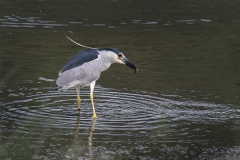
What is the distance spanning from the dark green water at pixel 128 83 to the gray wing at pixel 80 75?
17.1 inches

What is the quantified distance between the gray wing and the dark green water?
434 millimetres

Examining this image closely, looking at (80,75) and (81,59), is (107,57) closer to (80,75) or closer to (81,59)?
(81,59)

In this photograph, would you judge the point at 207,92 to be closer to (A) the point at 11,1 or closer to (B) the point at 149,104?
(B) the point at 149,104

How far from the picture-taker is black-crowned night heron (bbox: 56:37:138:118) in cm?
869

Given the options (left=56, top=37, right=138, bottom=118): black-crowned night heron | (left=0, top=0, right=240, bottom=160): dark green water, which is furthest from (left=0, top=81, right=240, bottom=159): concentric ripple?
(left=56, top=37, right=138, bottom=118): black-crowned night heron

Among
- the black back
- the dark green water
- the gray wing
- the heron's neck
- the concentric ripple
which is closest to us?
the concentric ripple

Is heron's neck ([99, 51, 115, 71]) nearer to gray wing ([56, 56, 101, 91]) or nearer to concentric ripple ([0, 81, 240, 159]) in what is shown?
gray wing ([56, 56, 101, 91])

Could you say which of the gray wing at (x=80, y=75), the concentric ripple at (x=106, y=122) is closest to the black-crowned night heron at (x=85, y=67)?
the gray wing at (x=80, y=75)

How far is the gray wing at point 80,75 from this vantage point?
8641 millimetres

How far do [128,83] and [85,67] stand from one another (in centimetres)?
183

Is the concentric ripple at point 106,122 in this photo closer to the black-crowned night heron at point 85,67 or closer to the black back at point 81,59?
the black-crowned night heron at point 85,67

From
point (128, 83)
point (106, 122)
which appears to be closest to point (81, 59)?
point (106, 122)

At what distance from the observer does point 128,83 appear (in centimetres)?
1061

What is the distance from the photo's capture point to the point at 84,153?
22.7 feet
